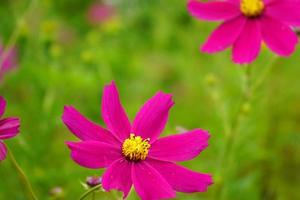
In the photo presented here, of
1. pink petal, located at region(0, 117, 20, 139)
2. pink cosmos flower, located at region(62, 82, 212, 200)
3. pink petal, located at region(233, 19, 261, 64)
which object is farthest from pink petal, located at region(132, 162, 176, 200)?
pink petal, located at region(233, 19, 261, 64)

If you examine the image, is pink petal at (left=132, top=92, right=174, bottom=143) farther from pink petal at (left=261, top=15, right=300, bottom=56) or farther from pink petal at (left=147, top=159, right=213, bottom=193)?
pink petal at (left=261, top=15, right=300, bottom=56)

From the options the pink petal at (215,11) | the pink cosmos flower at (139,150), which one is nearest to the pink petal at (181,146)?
the pink cosmos flower at (139,150)

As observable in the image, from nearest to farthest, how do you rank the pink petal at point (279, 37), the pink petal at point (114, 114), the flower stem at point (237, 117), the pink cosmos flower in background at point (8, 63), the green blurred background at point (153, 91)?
1. the pink petal at point (114, 114)
2. the pink petal at point (279, 37)
3. the flower stem at point (237, 117)
4. the green blurred background at point (153, 91)
5. the pink cosmos flower in background at point (8, 63)

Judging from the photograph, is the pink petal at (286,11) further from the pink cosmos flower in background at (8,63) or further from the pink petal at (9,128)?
the pink cosmos flower in background at (8,63)

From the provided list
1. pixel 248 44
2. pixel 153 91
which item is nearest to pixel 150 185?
A: pixel 248 44

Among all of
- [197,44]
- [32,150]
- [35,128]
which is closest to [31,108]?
[35,128]

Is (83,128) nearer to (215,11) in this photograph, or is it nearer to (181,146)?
(181,146)

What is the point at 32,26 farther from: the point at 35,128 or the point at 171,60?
the point at 171,60
